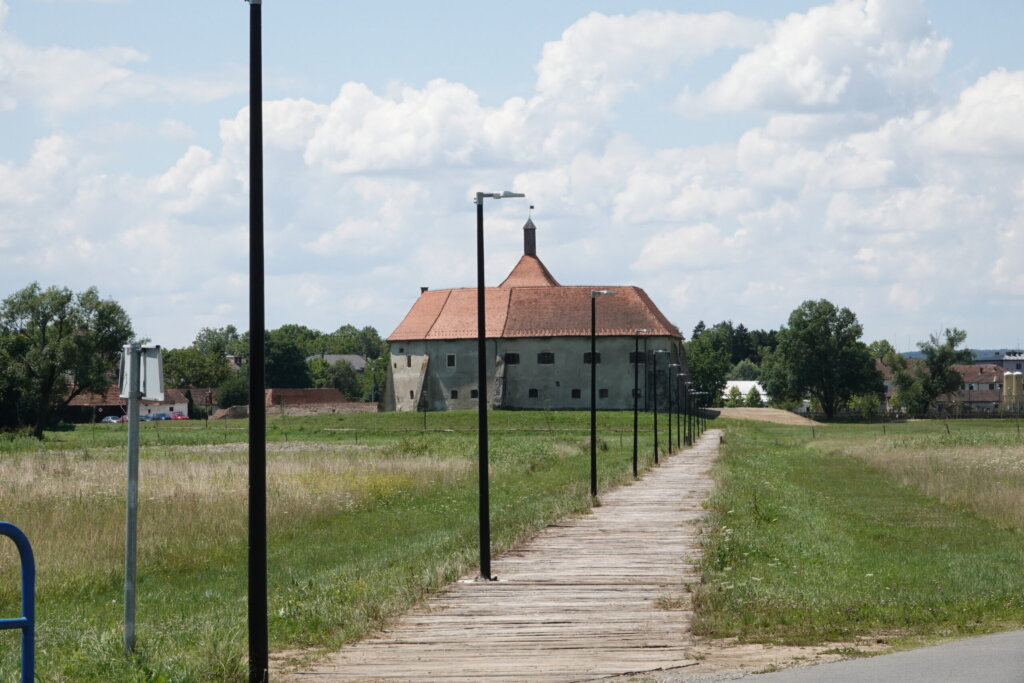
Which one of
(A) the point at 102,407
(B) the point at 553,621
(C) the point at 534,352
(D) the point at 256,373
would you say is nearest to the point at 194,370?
(A) the point at 102,407

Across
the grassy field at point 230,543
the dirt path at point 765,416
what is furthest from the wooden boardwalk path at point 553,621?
the dirt path at point 765,416

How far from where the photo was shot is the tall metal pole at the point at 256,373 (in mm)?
9703

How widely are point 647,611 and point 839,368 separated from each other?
126 metres

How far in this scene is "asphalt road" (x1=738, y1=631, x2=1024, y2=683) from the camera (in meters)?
9.29

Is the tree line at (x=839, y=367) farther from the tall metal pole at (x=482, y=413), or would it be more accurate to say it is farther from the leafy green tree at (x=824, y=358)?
the tall metal pole at (x=482, y=413)

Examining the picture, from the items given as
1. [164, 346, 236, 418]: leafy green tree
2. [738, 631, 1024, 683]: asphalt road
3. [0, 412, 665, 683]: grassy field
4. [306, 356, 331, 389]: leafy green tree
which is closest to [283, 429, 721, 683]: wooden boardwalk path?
[0, 412, 665, 683]: grassy field

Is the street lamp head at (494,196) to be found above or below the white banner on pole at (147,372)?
above

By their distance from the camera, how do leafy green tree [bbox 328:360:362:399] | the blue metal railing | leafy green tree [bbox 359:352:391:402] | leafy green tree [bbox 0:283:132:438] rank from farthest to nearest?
leafy green tree [bbox 359:352:391:402]
leafy green tree [bbox 328:360:362:399]
leafy green tree [bbox 0:283:132:438]
the blue metal railing

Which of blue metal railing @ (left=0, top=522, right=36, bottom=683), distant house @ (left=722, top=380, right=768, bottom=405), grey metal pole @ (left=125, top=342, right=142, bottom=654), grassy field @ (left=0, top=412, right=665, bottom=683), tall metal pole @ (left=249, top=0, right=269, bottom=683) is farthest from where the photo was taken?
distant house @ (left=722, top=380, right=768, bottom=405)

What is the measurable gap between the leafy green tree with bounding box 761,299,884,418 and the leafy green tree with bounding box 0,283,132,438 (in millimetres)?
73182

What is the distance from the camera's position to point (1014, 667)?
9.59m

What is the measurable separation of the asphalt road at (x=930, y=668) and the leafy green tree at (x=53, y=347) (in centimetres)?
7715

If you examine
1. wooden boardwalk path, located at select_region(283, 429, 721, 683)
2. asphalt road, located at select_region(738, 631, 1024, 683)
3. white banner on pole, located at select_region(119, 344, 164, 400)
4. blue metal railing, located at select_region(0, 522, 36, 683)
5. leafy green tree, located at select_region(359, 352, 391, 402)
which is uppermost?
leafy green tree, located at select_region(359, 352, 391, 402)

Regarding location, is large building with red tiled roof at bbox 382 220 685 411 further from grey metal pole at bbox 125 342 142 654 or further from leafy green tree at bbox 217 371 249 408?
grey metal pole at bbox 125 342 142 654
